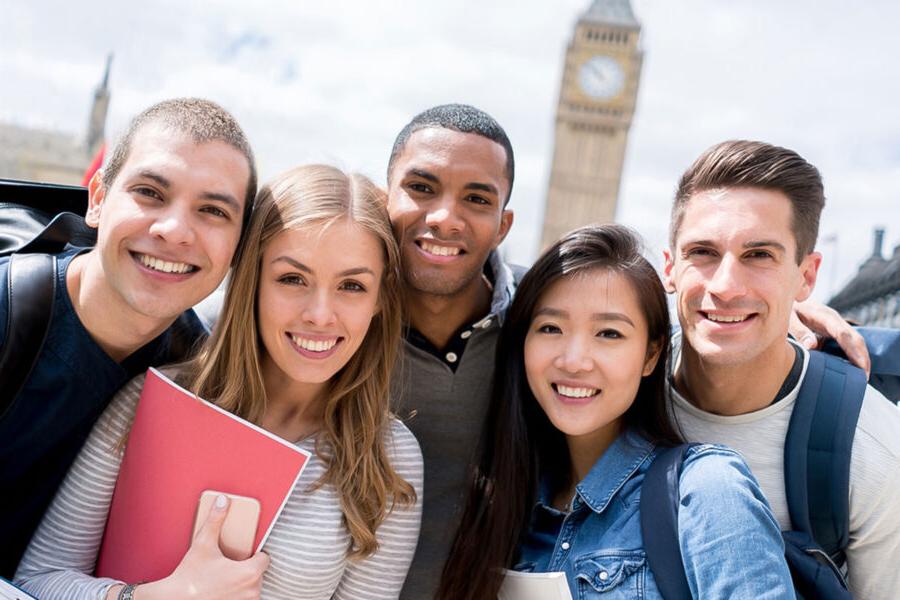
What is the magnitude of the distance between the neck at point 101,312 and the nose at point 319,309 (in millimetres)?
384

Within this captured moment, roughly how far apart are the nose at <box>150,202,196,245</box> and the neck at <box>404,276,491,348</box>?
0.85m

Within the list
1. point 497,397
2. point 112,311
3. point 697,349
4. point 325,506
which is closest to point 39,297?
point 112,311

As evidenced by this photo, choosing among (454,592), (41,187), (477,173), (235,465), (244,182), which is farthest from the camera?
(477,173)

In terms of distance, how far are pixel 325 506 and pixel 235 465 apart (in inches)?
8.8

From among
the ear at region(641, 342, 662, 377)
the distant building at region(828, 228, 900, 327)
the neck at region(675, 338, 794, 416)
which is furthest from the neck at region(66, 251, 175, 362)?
the distant building at region(828, 228, 900, 327)

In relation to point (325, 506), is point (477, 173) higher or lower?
higher

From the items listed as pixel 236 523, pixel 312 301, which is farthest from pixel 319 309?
pixel 236 523

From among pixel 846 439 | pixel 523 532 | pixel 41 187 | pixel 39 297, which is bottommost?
pixel 523 532

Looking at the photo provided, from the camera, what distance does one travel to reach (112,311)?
184 centimetres

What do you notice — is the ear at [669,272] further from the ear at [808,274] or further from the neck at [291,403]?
the neck at [291,403]

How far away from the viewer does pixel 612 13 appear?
31938 millimetres

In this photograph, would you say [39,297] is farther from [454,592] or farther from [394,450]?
[454,592]

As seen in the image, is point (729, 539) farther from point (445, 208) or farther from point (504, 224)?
point (504, 224)

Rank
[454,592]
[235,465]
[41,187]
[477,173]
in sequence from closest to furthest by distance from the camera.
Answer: [235,465], [454,592], [41,187], [477,173]
